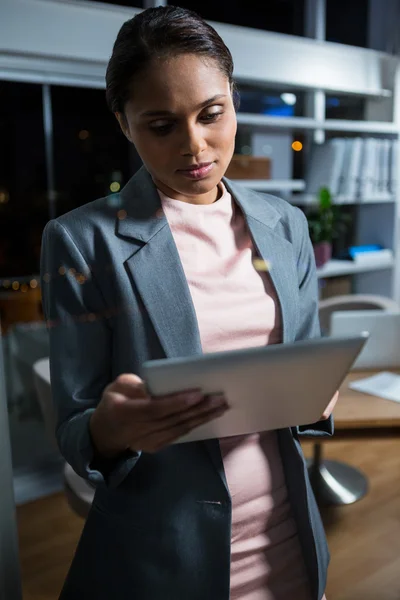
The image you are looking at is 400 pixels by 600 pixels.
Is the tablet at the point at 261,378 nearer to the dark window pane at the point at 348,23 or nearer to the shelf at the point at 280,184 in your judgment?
the shelf at the point at 280,184

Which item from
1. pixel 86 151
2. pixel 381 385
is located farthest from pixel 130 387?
pixel 381 385

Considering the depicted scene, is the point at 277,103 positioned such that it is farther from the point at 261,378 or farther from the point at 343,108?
the point at 261,378

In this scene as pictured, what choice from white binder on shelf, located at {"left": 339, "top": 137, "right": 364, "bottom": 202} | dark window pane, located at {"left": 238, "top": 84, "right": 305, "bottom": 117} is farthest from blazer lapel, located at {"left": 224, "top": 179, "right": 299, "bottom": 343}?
white binder on shelf, located at {"left": 339, "top": 137, "right": 364, "bottom": 202}

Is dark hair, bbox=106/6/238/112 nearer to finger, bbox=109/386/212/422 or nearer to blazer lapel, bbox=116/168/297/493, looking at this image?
blazer lapel, bbox=116/168/297/493

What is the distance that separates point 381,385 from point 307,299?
3.13ft

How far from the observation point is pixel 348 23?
1.65 metres

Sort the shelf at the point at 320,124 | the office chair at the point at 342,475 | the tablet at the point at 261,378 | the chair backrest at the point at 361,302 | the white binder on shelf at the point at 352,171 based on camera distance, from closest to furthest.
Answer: the tablet at the point at 261,378 → the chair backrest at the point at 361,302 → the shelf at the point at 320,124 → the office chair at the point at 342,475 → the white binder on shelf at the point at 352,171

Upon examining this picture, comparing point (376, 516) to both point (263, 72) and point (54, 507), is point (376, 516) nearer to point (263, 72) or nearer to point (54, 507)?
point (54, 507)

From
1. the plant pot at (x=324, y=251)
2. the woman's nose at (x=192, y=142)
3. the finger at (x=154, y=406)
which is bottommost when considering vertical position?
the finger at (x=154, y=406)

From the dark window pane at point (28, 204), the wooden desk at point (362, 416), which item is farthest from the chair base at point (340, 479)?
the dark window pane at point (28, 204)

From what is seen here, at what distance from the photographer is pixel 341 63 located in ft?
5.18

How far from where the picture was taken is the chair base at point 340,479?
196 cm

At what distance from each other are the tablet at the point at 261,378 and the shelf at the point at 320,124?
1196 mm

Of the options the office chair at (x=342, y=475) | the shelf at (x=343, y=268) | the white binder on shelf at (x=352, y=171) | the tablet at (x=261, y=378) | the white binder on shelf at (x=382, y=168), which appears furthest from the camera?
the white binder on shelf at (x=382, y=168)
